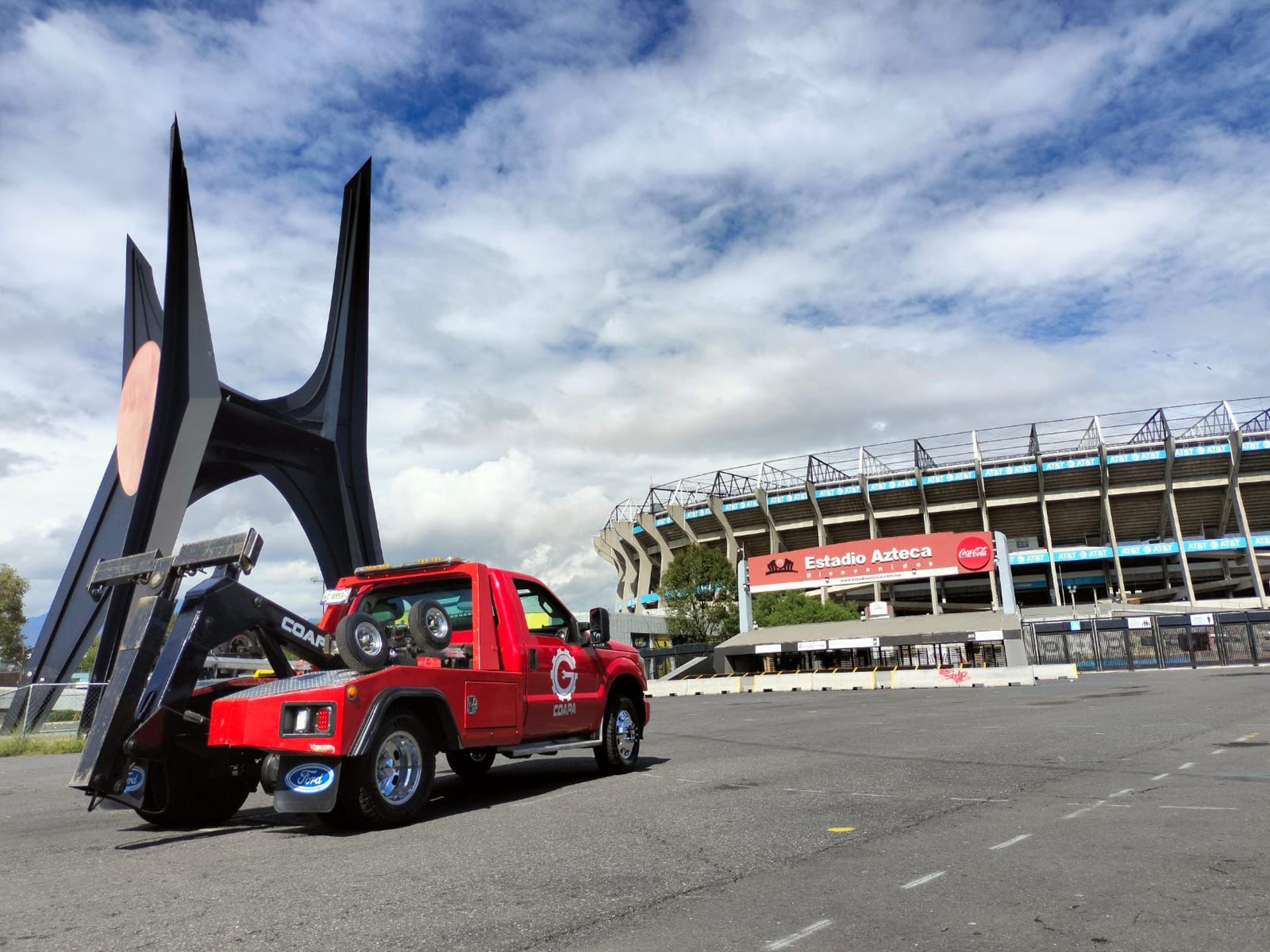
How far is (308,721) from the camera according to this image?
243 inches

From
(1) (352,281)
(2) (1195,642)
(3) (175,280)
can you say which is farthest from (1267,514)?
(3) (175,280)

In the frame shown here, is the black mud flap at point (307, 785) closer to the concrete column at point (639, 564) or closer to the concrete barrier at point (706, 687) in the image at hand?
the concrete barrier at point (706, 687)

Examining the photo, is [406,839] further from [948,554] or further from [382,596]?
[948,554]

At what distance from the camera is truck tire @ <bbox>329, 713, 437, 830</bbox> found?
6.28 m

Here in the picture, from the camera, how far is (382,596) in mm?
8586

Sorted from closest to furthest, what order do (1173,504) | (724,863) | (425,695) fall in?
(724,863) < (425,695) < (1173,504)

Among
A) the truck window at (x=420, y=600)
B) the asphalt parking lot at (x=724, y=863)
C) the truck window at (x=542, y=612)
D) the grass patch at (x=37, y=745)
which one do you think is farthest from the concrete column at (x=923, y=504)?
the truck window at (x=420, y=600)

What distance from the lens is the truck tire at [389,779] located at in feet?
20.6

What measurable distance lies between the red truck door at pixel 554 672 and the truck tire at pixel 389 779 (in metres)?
1.31

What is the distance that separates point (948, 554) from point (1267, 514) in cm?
4060

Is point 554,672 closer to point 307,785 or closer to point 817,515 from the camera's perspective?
point 307,785

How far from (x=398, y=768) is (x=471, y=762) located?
9.32 ft

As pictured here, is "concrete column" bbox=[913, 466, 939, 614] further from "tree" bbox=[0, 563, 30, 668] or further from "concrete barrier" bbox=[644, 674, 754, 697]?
"tree" bbox=[0, 563, 30, 668]

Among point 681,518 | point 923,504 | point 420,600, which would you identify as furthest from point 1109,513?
point 420,600
